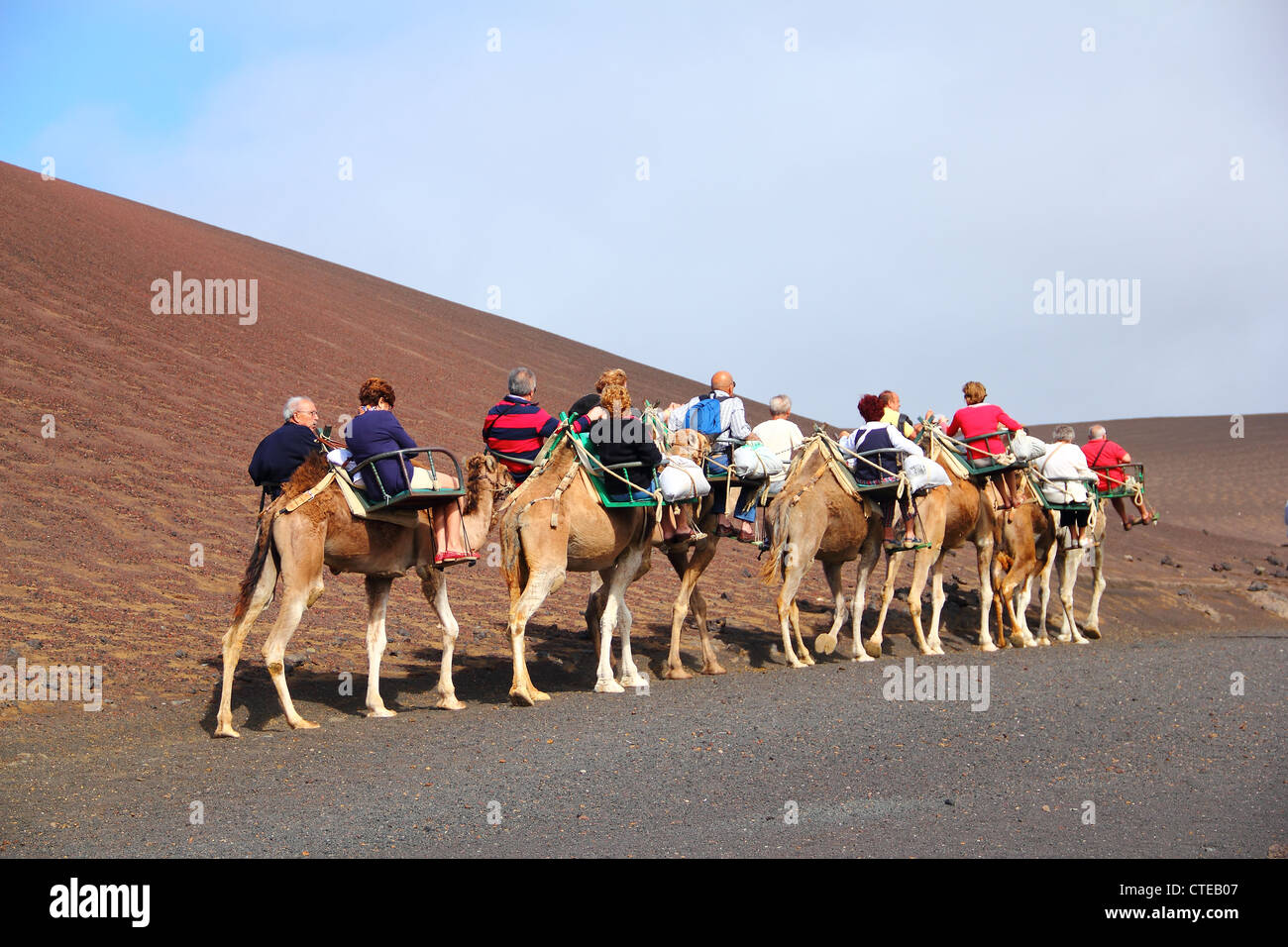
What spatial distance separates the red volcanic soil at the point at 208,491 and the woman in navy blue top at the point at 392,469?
2.68 m

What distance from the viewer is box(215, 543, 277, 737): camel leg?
11.3 meters

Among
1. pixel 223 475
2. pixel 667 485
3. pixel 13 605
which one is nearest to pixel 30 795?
pixel 667 485

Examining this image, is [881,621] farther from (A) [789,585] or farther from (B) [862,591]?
(A) [789,585]

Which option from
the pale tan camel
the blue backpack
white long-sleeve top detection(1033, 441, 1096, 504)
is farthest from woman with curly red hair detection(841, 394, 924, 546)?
the pale tan camel

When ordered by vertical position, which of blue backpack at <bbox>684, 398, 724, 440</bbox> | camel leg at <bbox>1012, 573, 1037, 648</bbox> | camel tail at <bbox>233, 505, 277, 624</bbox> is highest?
blue backpack at <bbox>684, 398, 724, 440</bbox>

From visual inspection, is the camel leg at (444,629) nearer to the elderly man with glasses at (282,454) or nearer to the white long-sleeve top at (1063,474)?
the elderly man with glasses at (282,454)

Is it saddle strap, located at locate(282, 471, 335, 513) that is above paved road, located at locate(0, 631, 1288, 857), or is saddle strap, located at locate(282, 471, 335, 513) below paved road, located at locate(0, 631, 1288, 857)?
above

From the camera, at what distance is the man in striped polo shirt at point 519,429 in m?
13.2

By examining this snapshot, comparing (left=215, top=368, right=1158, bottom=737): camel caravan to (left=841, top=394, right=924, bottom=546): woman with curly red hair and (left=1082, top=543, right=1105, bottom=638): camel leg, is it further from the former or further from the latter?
(left=1082, top=543, right=1105, bottom=638): camel leg

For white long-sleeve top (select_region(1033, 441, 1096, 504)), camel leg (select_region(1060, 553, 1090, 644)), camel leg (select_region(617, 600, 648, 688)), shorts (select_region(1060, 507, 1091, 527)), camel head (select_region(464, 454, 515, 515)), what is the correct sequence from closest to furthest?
Answer: camel head (select_region(464, 454, 515, 515))
camel leg (select_region(617, 600, 648, 688))
white long-sleeve top (select_region(1033, 441, 1096, 504))
camel leg (select_region(1060, 553, 1090, 644))
shorts (select_region(1060, 507, 1091, 527))

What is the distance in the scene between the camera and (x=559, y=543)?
12750 millimetres

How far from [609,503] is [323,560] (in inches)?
114

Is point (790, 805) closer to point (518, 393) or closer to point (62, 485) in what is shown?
point (518, 393)

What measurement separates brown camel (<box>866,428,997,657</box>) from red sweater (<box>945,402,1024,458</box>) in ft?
1.73
